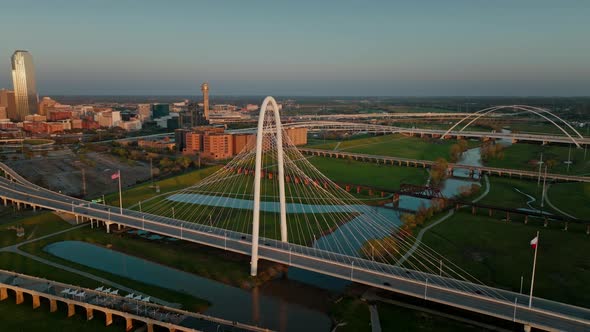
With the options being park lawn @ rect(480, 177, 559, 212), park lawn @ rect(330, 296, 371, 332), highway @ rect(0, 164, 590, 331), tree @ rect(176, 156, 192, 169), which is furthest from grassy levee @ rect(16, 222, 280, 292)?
tree @ rect(176, 156, 192, 169)

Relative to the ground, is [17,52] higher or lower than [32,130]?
higher

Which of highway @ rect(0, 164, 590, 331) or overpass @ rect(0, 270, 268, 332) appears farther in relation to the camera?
overpass @ rect(0, 270, 268, 332)

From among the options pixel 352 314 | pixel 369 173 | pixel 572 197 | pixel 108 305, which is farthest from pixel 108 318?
pixel 572 197

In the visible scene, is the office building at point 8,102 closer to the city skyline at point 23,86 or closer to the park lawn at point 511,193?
the city skyline at point 23,86

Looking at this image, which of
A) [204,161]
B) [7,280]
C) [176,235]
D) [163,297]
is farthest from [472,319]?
[204,161]

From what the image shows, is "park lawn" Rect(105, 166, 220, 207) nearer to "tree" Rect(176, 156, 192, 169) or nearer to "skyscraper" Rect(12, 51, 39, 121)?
"tree" Rect(176, 156, 192, 169)

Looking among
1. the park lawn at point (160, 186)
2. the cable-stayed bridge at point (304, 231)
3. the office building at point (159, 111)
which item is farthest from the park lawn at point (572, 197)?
the office building at point (159, 111)

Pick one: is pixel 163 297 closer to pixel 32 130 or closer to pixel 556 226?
pixel 556 226
